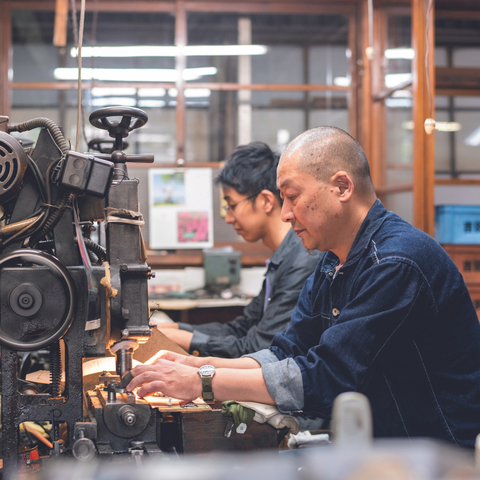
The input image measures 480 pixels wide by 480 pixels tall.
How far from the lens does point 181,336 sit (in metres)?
2.18

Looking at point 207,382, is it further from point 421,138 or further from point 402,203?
point 402,203

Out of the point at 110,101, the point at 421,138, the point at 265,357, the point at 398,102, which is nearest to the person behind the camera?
the point at 265,357

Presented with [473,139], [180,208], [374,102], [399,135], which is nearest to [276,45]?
[374,102]

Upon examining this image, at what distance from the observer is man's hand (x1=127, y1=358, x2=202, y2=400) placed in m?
1.23

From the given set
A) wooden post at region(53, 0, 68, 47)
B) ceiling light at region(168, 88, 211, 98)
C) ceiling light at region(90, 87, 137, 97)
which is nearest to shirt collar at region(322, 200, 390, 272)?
wooden post at region(53, 0, 68, 47)

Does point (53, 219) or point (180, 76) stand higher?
point (180, 76)

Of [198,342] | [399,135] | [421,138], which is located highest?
[399,135]

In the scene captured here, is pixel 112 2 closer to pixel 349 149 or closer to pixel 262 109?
pixel 262 109

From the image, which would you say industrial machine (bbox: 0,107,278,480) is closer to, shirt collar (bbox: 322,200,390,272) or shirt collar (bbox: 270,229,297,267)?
shirt collar (bbox: 322,200,390,272)

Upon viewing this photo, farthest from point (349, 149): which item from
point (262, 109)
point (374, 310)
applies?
point (262, 109)

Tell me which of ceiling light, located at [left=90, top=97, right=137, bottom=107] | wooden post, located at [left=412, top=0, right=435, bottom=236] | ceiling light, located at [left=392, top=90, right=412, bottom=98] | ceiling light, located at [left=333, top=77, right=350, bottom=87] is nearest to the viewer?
wooden post, located at [left=412, top=0, right=435, bottom=236]

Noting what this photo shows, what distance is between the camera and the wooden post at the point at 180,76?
15.3 ft

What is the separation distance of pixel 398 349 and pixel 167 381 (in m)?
0.56

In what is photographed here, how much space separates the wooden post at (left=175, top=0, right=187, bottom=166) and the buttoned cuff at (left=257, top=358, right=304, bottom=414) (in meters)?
3.57
